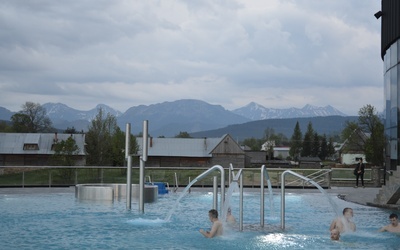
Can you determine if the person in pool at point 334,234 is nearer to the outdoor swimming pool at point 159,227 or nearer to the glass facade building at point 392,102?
the outdoor swimming pool at point 159,227

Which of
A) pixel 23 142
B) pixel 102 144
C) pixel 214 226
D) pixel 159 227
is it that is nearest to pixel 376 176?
pixel 159 227

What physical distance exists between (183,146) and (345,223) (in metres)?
79.5

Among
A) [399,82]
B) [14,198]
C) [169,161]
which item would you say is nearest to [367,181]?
[399,82]

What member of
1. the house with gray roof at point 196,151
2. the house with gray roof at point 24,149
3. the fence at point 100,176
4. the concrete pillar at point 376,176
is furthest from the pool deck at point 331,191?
the house with gray roof at point 196,151

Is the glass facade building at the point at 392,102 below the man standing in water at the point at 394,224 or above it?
above

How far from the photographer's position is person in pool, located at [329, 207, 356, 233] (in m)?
13.1

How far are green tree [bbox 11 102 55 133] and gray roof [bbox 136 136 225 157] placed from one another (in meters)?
33.2

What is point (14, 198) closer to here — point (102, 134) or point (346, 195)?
point (346, 195)

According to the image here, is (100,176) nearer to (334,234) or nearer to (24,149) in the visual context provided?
(334,234)

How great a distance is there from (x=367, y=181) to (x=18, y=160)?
60372mm

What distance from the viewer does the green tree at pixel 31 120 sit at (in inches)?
4318

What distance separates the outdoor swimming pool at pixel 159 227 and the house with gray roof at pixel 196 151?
66.9m

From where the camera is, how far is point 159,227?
14539 millimetres

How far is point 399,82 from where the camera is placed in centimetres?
2250
